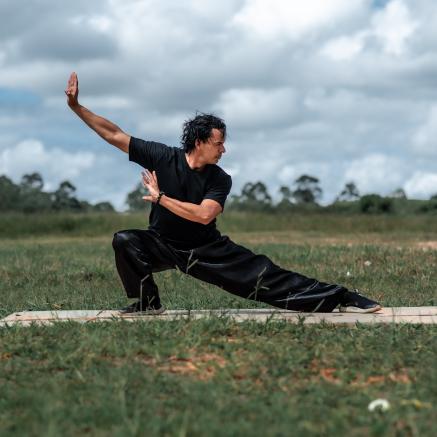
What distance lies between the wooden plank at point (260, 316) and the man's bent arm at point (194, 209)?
777 millimetres

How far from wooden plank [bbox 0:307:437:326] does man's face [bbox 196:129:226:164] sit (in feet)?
4.26

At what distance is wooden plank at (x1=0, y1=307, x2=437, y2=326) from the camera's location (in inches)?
269

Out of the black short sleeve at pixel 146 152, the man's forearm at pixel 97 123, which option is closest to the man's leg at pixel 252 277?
the black short sleeve at pixel 146 152

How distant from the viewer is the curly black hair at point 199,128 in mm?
6918

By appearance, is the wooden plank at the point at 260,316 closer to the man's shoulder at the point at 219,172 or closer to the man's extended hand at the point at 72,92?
the man's shoulder at the point at 219,172

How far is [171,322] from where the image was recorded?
643 centimetres

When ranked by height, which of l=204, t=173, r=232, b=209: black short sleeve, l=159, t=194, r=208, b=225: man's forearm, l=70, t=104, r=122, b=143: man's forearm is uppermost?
l=70, t=104, r=122, b=143: man's forearm

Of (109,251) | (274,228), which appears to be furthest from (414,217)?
(109,251)

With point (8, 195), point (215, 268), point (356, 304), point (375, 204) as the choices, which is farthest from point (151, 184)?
point (8, 195)

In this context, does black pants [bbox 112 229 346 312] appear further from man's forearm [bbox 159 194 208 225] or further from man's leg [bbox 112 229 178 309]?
man's forearm [bbox 159 194 208 225]

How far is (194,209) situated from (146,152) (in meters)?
0.78

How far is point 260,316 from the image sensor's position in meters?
6.93

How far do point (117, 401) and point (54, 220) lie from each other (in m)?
28.1

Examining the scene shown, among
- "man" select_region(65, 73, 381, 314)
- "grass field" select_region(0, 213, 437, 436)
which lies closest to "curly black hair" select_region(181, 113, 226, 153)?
"man" select_region(65, 73, 381, 314)
